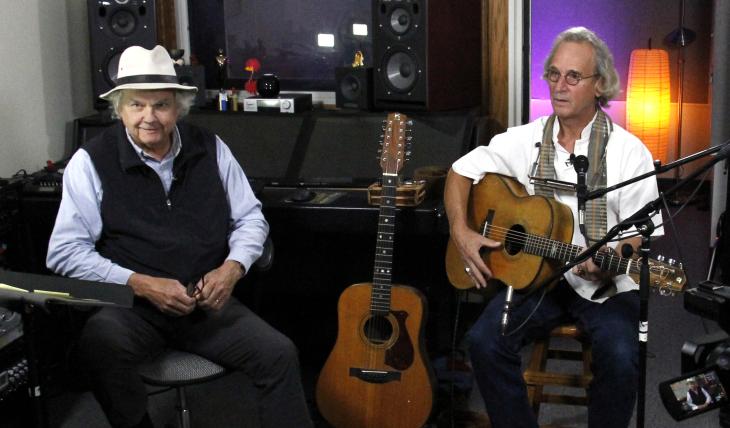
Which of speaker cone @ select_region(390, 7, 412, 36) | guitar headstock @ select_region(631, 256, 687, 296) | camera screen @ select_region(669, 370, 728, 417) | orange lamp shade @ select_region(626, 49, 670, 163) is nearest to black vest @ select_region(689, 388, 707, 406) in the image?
camera screen @ select_region(669, 370, 728, 417)

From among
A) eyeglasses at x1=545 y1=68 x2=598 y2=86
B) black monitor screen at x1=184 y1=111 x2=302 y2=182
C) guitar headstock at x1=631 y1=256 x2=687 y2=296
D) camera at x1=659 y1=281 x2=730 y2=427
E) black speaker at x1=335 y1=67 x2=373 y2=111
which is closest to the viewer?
camera at x1=659 y1=281 x2=730 y2=427

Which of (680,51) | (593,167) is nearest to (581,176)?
(593,167)

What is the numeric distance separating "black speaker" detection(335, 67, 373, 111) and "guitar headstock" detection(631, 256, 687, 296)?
1.82m

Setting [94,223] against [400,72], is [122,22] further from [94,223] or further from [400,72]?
[94,223]

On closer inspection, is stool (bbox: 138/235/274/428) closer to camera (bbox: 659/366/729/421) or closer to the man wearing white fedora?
the man wearing white fedora

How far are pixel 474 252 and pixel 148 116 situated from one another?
103cm

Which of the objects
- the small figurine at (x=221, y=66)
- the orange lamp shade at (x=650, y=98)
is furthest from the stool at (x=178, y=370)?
the orange lamp shade at (x=650, y=98)

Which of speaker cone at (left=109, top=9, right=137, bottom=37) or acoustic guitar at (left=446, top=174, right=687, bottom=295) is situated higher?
speaker cone at (left=109, top=9, right=137, bottom=37)

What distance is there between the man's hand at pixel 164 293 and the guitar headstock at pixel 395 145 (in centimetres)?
80

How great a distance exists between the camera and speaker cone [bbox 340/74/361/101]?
4.08 meters

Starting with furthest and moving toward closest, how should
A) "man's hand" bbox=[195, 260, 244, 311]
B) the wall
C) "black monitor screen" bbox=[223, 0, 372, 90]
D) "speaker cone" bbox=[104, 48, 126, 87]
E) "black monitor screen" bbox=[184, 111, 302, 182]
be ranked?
"black monitor screen" bbox=[223, 0, 372, 90], "speaker cone" bbox=[104, 48, 126, 87], "black monitor screen" bbox=[184, 111, 302, 182], the wall, "man's hand" bbox=[195, 260, 244, 311]

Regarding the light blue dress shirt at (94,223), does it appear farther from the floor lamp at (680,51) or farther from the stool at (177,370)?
the floor lamp at (680,51)

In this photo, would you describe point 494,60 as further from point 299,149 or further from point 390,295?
point 390,295

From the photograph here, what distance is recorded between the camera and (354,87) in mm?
4094
